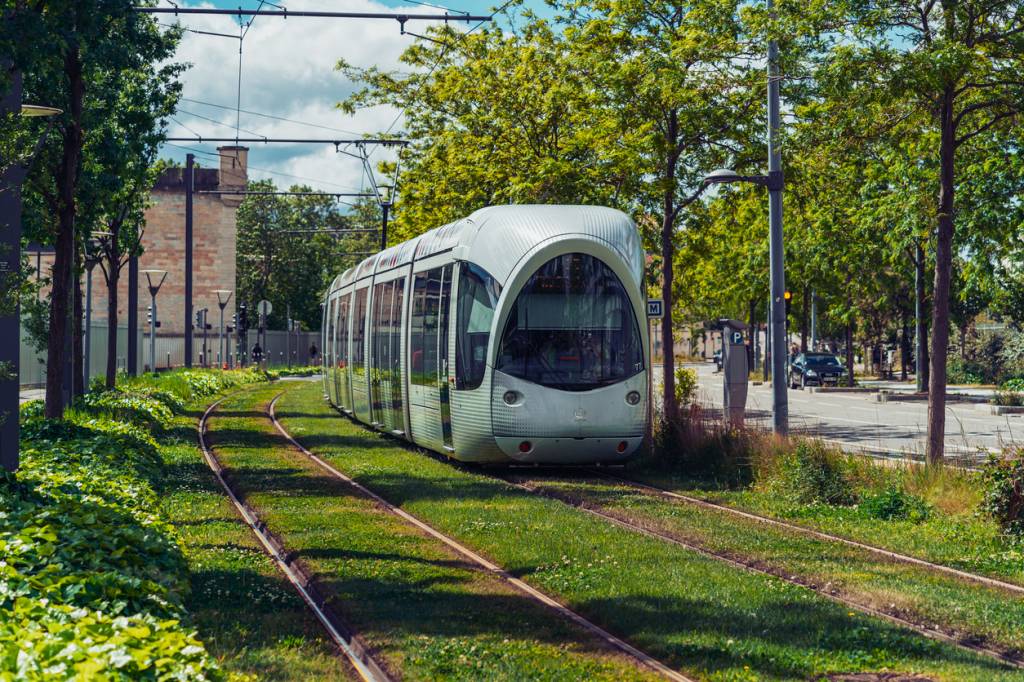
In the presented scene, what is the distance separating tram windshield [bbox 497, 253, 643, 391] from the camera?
1642cm

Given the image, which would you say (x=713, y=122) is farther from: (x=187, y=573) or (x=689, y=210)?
(x=187, y=573)

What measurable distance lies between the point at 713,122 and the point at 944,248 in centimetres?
718

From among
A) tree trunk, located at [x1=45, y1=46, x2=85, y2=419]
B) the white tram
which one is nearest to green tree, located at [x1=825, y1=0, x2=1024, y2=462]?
the white tram

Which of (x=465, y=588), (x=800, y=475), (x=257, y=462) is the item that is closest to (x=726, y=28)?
(x=800, y=475)

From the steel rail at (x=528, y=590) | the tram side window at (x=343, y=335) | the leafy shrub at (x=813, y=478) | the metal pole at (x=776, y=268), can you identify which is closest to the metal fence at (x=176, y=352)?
the tram side window at (x=343, y=335)

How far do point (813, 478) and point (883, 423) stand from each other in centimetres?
1654

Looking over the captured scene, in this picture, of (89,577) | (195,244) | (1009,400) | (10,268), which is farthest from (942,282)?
(195,244)

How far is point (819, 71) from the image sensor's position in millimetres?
14297

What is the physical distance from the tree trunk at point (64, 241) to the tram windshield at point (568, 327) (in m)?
6.25

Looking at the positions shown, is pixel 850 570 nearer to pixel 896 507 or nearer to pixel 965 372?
pixel 896 507

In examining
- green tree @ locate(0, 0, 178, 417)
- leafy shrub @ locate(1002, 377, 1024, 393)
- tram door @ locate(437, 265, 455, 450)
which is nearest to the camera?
green tree @ locate(0, 0, 178, 417)

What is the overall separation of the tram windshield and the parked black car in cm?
3923

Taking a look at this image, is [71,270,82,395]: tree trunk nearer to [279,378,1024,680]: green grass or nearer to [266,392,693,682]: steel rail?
[266,392,693,682]: steel rail

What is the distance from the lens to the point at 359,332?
25594 mm
